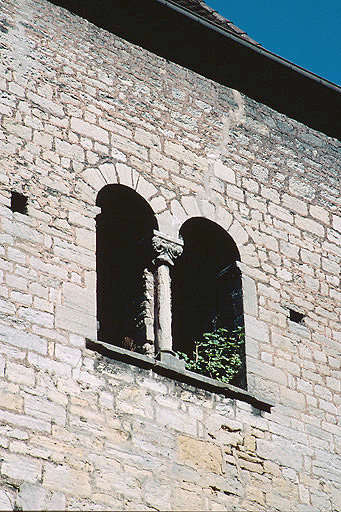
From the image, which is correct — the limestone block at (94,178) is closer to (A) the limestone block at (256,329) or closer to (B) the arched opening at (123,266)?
(B) the arched opening at (123,266)

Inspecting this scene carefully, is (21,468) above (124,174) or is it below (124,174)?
below

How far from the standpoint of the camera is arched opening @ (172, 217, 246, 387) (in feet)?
33.5

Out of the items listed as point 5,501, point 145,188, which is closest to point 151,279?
point 145,188

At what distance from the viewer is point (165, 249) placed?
32.1 ft

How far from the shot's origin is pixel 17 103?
31.8 ft

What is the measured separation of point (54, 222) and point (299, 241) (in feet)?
8.25

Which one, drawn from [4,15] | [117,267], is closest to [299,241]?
[117,267]

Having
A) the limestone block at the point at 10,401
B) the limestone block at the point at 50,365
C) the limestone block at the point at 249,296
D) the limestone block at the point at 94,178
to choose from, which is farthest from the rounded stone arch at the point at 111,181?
the limestone block at the point at 10,401

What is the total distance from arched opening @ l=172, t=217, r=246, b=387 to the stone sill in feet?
2.40

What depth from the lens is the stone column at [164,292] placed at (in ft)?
30.3

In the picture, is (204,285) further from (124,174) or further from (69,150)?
(69,150)

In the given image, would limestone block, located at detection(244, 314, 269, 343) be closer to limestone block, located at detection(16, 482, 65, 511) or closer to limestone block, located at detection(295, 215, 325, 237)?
limestone block, located at detection(295, 215, 325, 237)

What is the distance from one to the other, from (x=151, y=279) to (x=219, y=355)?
0.80m

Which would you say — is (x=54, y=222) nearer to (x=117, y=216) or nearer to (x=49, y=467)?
(x=117, y=216)
